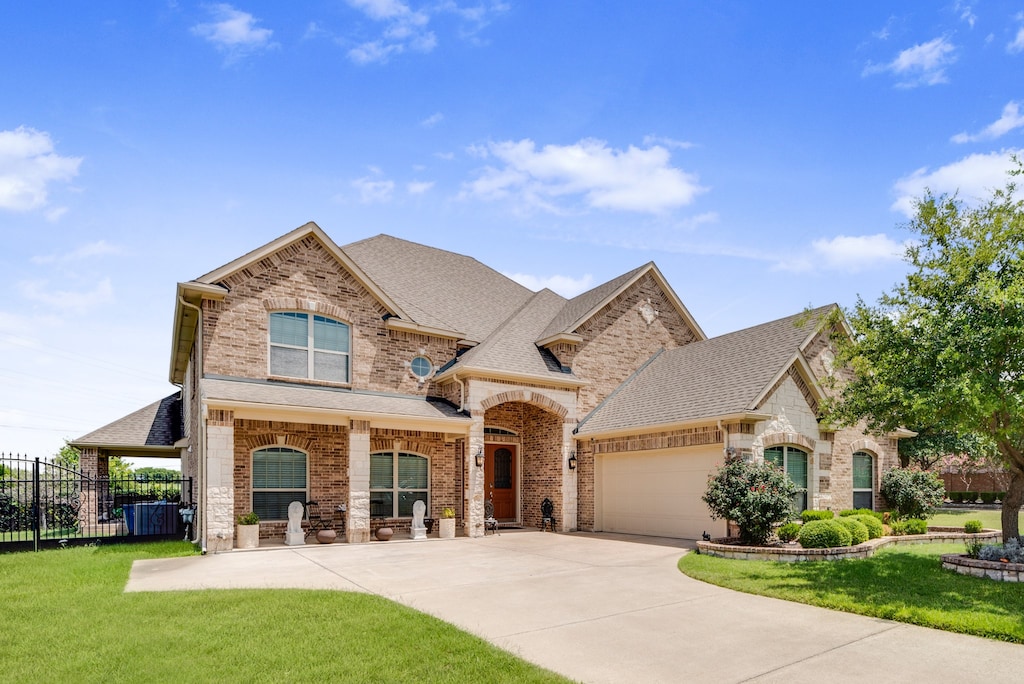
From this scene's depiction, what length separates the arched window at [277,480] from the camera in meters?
16.0

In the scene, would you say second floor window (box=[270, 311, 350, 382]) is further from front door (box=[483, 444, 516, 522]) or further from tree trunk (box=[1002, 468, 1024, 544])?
tree trunk (box=[1002, 468, 1024, 544])

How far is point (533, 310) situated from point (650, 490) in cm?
771

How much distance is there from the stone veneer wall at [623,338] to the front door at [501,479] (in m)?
2.97

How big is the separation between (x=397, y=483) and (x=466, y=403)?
116 inches

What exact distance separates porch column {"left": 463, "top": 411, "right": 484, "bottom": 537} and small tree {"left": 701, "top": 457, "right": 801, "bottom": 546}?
Result: 6.32 metres

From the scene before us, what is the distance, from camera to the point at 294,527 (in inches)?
612

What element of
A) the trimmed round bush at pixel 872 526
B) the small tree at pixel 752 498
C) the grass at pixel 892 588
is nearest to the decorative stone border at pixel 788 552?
the grass at pixel 892 588

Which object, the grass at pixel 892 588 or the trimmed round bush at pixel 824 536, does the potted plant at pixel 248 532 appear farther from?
the trimmed round bush at pixel 824 536

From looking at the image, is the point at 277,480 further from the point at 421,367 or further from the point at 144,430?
the point at 144,430

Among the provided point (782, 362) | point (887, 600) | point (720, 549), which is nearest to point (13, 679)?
point (887, 600)

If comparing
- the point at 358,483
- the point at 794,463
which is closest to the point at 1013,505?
the point at 794,463

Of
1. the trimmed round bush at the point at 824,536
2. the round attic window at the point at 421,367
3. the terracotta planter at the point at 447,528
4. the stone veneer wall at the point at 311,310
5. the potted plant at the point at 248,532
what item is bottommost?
the terracotta planter at the point at 447,528

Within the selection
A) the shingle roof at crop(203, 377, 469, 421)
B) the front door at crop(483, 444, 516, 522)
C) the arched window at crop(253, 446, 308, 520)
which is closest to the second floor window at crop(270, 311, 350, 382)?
the shingle roof at crop(203, 377, 469, 421)

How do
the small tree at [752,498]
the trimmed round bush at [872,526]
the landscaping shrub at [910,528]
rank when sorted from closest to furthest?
the small tree at [752,498]
the trimmed round bush at [872,526]
the landscaping shrub at [910,528]
